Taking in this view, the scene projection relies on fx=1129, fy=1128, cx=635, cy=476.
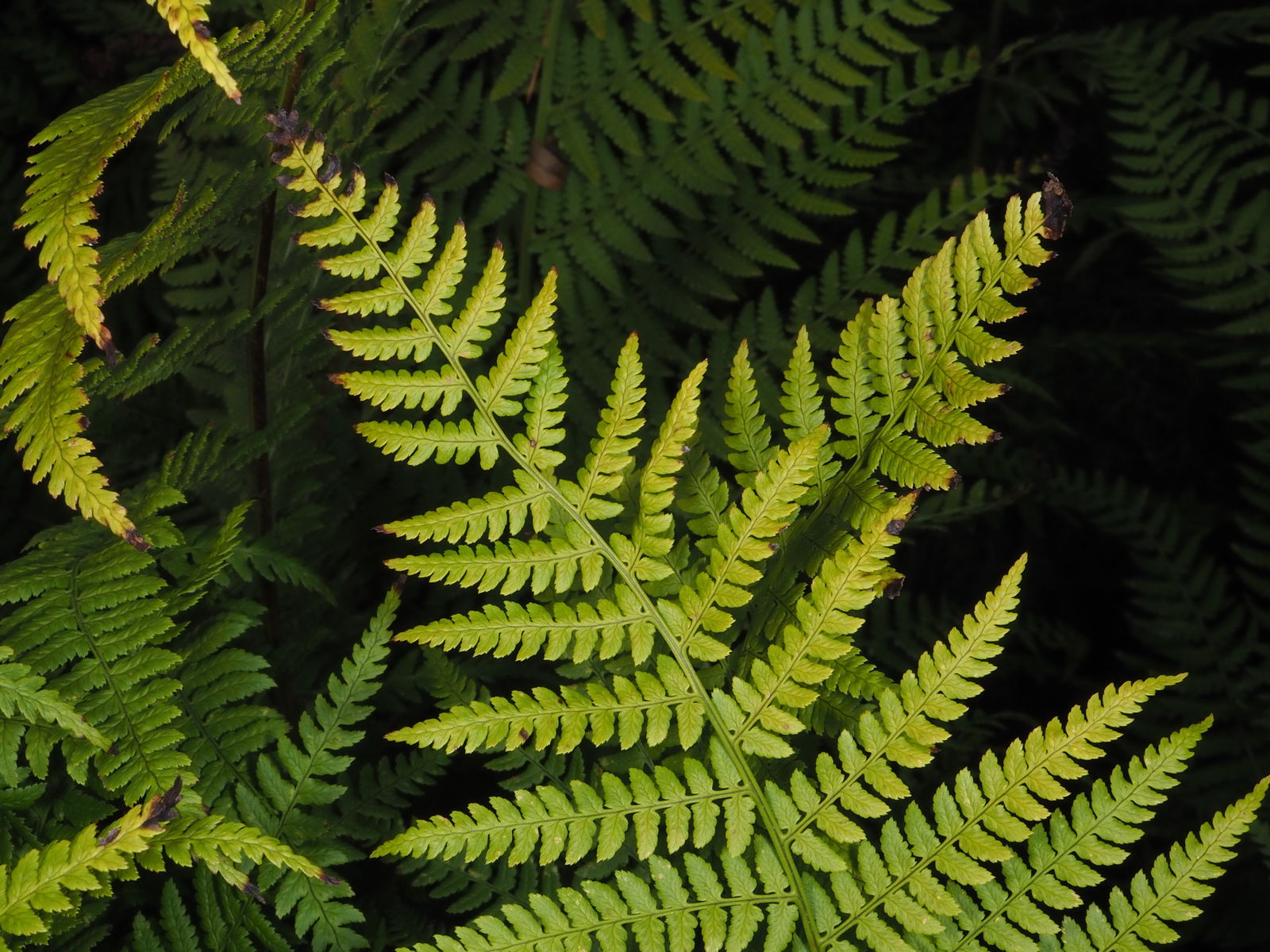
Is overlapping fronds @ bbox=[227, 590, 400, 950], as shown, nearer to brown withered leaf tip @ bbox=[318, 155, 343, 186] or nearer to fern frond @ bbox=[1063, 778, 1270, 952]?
brown withered leaf tip @ bbox=[318, 155, 343, 186]

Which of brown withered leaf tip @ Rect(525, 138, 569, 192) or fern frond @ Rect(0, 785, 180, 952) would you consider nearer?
fern frond @ Rect(0, 785, 180, 952)

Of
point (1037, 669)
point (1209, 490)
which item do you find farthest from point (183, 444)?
point (1209, 490)

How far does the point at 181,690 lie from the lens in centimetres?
128

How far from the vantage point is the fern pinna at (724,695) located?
39.8 inches

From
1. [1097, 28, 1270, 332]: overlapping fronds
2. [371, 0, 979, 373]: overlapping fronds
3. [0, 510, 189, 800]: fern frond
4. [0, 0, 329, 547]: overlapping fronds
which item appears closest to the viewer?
[0, 0, 329, 547]: overlapping fronds

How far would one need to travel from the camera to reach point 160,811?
93 centimetres

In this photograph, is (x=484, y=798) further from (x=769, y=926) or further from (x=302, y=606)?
(x=769, y=926)

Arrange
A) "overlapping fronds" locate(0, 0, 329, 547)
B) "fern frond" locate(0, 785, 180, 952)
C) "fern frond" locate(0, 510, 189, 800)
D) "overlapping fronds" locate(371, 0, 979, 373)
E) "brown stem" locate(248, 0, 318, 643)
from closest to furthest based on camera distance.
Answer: "fern frond" locate(0, 785, 180, 952) < "overlapping fronds" locate(0, 0, 329, 547) < "fern frond" locate(0, 510, 189, 800) < "brown stem" locate(248, 0, 318, 643) < "overlapping fronds" locate(371, 0, 979, 373)

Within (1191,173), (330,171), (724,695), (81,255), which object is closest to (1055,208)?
(724,695)

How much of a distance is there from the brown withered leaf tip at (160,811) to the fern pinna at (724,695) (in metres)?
0.19

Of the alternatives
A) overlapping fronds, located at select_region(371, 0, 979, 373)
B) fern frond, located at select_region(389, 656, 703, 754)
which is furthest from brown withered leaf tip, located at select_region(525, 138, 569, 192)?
fern frond, located at select_region(389, 656, 703, 754)

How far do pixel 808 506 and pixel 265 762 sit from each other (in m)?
0.66

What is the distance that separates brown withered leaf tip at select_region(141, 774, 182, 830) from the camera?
91 cm

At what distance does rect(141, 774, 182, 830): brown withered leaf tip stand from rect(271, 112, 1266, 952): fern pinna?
19cm
